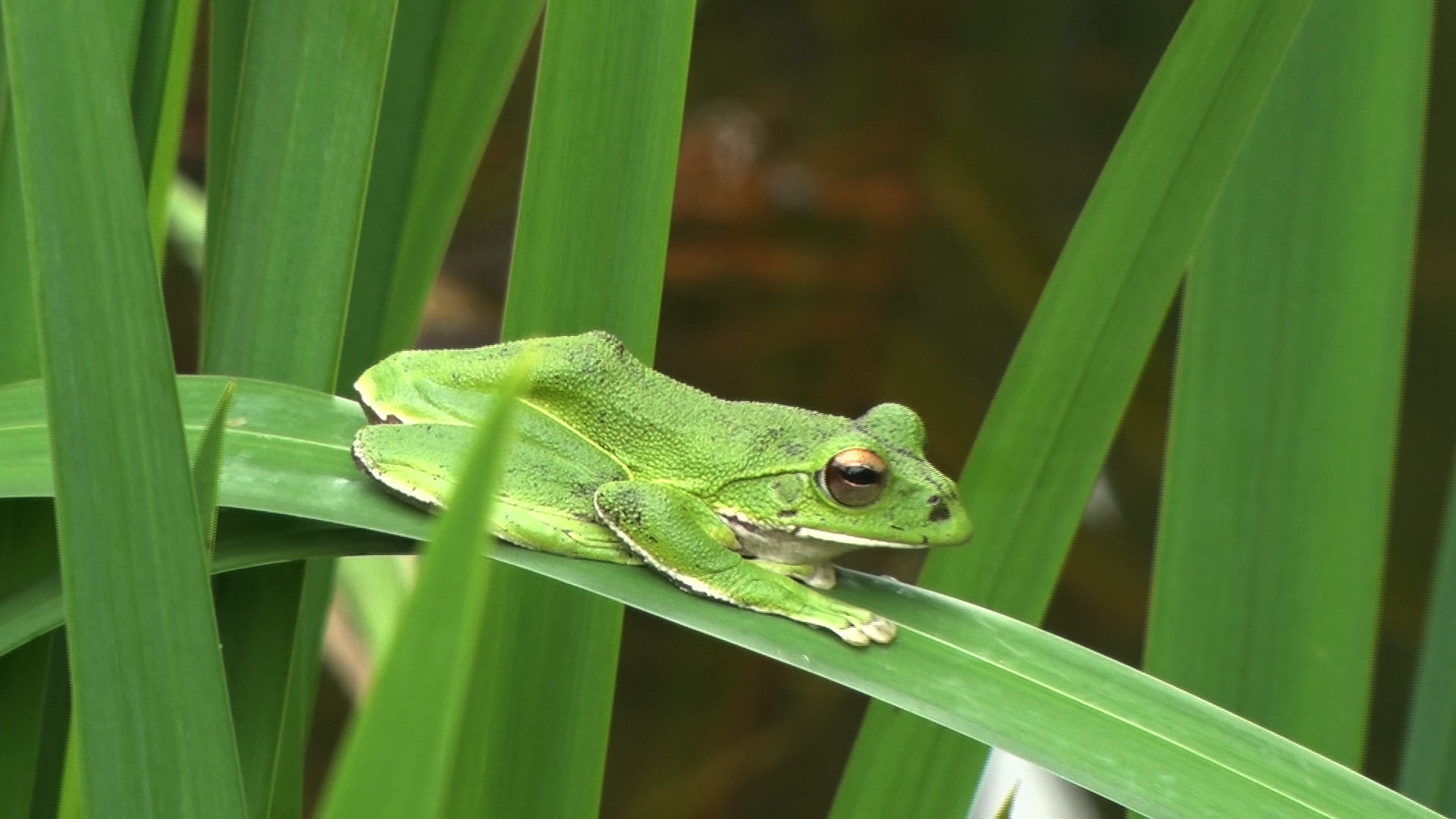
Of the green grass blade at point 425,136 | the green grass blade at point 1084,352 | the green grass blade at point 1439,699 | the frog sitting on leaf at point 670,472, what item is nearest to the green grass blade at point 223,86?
the green grass blade at point 425,136

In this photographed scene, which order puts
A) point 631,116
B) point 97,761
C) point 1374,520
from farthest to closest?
point 1374,520
point 631,116
point 97,761

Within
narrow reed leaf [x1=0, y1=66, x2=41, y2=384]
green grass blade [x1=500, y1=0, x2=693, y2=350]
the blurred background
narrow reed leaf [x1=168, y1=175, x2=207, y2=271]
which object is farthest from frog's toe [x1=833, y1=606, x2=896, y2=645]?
the blurred background

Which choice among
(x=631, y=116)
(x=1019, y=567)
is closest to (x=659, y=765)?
(x=1019, y=567)

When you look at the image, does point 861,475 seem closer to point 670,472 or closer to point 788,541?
point 788,541

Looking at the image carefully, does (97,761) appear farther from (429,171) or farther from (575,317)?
(429,171)

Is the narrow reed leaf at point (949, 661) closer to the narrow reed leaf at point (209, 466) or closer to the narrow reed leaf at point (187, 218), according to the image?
the narrow reed leaf at point (209, 466)

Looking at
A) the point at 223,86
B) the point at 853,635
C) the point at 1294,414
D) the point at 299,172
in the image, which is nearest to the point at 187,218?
the point at 223,86
